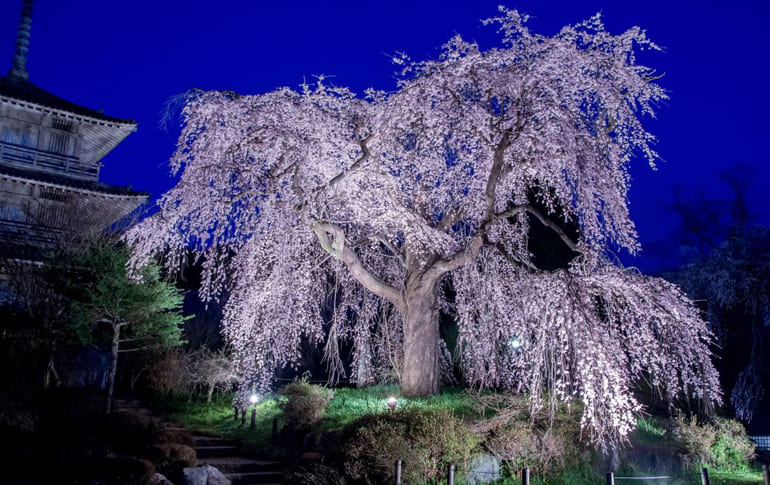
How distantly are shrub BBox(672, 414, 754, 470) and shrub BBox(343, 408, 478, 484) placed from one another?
4.26m

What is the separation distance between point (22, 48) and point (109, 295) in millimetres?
13612

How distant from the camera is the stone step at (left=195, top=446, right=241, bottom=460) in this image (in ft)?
36.7

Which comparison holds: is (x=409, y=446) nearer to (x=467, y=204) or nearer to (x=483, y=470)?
(x=483, y=470)

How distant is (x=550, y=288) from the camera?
276 inches

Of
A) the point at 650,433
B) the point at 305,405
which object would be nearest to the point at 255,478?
the point at 305,405

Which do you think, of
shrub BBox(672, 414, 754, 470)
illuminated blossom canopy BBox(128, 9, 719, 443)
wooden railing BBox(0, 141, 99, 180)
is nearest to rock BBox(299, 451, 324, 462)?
illuminated blossom canopy BBox(128, 9, 719, 443)

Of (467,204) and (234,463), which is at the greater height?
(467,204)

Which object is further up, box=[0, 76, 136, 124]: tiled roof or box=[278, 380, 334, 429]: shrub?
box=[0, 76, 136, 124]: tiled roof

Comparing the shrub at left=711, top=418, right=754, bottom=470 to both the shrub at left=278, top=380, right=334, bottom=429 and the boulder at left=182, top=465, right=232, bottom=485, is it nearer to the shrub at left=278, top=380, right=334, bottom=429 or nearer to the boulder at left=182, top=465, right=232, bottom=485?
the shrub at left=278, top=380, right=334, bottom=429

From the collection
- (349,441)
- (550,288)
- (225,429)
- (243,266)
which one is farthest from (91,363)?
(550,288)

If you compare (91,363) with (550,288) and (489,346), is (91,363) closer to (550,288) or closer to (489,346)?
(489,346)

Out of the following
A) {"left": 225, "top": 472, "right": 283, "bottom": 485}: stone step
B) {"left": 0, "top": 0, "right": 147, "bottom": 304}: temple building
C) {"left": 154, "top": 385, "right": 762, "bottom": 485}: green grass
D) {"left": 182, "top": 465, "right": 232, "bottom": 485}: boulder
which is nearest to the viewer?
{"left": 154, "top": 385, "right": 762, "bottom": 485}: green grass

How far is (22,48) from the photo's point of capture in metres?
21.0

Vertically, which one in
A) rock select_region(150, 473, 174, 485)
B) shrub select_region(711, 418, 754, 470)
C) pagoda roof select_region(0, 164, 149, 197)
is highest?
pagoda roof select_region(0, 164, 149, 197)
